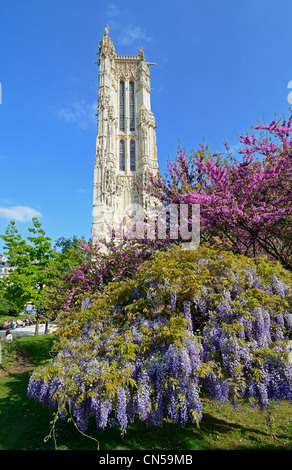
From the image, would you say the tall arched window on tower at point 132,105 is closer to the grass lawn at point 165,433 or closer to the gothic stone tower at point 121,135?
the gothic stone tower at point 121,135

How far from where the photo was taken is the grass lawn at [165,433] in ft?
18.3

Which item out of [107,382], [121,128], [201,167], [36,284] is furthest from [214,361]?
[121,128]

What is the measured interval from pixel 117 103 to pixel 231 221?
1681 inches

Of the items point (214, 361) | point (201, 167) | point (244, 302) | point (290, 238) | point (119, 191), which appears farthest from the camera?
point (119, 191)

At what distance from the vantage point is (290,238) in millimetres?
7680

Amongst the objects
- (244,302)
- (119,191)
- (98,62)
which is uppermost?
(98,62)

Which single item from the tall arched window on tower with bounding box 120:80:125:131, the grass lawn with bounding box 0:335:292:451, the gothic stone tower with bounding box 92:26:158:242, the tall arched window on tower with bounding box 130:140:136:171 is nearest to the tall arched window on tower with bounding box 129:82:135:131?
the gothic stone tower with bounding box 92:26:158:242

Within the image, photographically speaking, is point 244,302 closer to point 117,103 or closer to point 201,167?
point 201,167

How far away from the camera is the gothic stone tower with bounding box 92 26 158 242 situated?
3662 cm

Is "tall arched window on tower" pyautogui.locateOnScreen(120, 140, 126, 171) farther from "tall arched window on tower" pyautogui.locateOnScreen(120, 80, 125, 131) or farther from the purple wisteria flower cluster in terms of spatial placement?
the purple wisteria flower cluster

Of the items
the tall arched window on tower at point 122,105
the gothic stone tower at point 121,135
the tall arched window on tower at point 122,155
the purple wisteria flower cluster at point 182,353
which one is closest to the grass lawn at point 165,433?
the purple wisteria flower cluster at point 182,353

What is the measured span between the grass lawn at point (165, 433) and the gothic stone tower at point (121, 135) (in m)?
27.9

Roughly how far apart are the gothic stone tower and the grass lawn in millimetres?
27880
